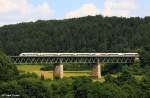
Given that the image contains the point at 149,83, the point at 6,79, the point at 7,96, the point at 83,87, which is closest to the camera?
the point at 7,96

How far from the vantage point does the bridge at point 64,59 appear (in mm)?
185750

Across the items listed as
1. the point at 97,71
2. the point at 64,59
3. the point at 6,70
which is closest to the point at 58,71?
the point at 64,59

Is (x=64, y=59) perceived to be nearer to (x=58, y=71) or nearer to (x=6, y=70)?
(x=58, y=71)

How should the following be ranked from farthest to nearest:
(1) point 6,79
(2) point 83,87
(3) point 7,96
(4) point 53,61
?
(4) point 53,61
(1) point 6,79
(2) point 83,87
(3) point 7,96

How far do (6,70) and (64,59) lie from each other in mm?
39253

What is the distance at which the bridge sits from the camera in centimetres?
18575

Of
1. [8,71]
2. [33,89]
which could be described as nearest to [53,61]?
[8,71]

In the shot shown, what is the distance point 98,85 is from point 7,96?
70.8 feet

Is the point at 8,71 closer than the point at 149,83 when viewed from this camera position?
No

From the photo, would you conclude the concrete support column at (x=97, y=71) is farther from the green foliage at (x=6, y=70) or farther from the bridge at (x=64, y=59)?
the green foliage at (x=6, y=70)

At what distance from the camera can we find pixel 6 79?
14788 centimetres

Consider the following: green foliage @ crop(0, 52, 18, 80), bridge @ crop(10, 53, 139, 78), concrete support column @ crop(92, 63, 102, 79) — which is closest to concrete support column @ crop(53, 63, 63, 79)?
bridge @ crop(10, 53, 139, 78)

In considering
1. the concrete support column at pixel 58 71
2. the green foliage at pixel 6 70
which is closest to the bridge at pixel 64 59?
the concrete support column at pixel 58 71

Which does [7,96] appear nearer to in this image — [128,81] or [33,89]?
[33,89]
